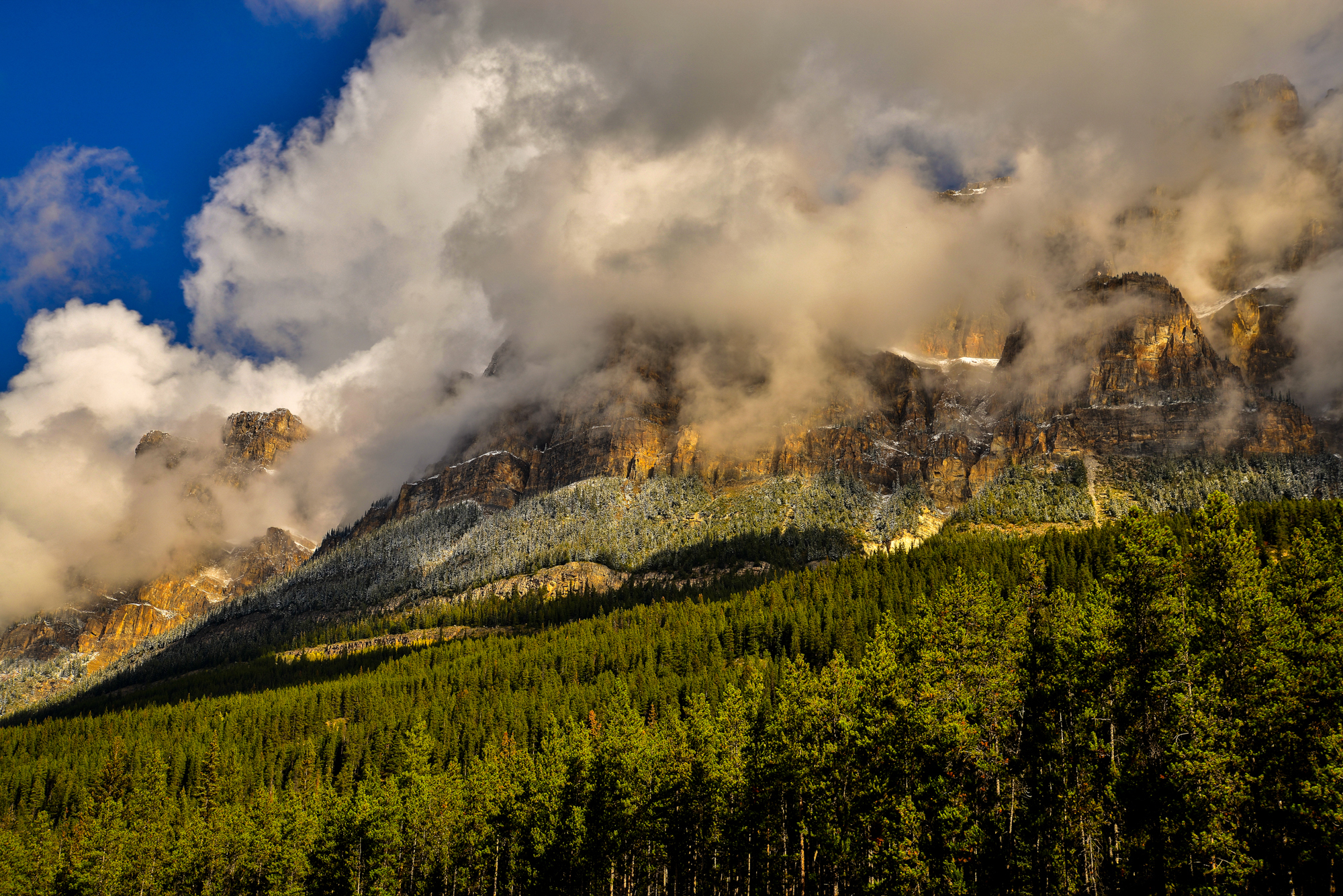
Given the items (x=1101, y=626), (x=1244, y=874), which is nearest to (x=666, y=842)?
(x=1101, y=626)

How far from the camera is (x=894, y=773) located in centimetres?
4431

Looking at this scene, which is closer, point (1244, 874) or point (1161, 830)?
point (1244, 874)

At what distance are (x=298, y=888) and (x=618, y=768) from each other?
36.9 meters

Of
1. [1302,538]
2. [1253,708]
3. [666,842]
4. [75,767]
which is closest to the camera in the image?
[1253,708]

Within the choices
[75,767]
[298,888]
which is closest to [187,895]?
[298,888]

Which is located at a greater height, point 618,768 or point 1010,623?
point 1010,623

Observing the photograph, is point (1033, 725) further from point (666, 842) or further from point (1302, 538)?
point (666, 842)

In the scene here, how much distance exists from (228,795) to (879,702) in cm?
10724

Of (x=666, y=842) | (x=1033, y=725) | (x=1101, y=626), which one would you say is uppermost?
(x=1101, y=626)

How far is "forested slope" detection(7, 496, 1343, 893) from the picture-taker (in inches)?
1303

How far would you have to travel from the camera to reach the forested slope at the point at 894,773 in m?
33.1

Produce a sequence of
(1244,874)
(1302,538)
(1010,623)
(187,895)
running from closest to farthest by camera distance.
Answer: (1244,874), (1302,538), (1010,623), (187,895)

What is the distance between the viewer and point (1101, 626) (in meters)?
40.3

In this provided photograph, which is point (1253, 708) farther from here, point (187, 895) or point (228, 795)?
point (228, 795)
